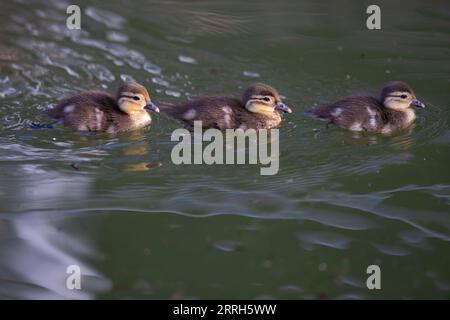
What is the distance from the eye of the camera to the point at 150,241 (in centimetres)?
374

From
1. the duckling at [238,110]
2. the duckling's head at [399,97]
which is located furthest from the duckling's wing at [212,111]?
the duckling's head at [399,97]

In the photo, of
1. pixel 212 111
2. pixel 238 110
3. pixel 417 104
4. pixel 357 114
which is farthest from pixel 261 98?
pixel 417 104

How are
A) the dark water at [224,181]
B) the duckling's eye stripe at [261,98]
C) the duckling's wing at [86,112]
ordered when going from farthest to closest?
the duckling's eye stripe at [261,98] → the duckling's wing at [86,112] → the dark water at [224,181]

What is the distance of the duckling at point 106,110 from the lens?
495 centimetres

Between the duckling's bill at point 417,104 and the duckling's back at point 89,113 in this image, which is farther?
the duckling's bill at point 417,104

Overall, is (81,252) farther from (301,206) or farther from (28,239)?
(301,206)

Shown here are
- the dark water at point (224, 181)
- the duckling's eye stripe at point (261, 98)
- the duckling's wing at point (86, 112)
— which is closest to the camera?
the dark water at point (224, 181)

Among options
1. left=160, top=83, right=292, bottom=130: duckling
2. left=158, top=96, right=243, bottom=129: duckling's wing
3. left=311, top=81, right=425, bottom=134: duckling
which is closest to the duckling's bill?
left=311, top=81, right=425, bottom=134: duckling

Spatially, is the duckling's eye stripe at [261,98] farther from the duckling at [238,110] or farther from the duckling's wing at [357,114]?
the duckling's wing at [357,114]

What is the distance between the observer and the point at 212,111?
5.02 metres

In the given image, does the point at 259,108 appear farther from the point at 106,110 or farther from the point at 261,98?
the point at 106,110

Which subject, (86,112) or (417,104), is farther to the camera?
(417,104)

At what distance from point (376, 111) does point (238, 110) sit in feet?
2.82

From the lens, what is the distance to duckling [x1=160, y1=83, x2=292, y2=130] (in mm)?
5023
